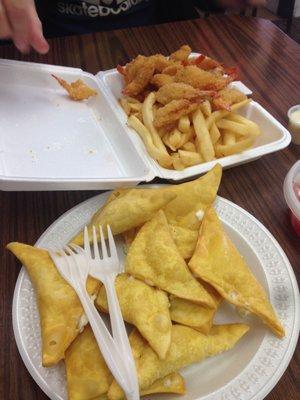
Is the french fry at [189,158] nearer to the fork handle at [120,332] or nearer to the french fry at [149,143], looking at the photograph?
the french fry at [149,143]

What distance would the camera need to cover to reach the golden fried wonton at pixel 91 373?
638mm

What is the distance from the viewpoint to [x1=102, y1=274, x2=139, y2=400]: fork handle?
0.62 m

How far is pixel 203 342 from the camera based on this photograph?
2.33 feet

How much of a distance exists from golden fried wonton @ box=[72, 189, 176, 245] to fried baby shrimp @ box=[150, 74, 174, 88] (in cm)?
45

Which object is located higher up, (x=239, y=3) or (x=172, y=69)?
(x=239, y=3)

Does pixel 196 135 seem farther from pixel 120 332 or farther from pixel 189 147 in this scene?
pixel 120 332

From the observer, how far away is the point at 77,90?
1305 mm

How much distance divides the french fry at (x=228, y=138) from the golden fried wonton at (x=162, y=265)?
38 centimetres

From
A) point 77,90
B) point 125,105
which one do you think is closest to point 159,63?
point 125,105

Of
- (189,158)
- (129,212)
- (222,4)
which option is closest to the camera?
(129,212)

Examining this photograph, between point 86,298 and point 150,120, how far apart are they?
1.87ft

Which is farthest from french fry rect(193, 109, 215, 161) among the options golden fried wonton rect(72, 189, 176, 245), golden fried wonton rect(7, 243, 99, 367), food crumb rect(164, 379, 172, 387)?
food crumb rect(164, 379, 172, 387)

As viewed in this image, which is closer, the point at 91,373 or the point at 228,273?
the point at 91,373

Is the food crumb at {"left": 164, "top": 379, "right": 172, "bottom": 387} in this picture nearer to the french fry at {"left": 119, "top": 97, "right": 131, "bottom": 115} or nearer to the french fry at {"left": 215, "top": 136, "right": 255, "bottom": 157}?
the french fry at {"left": 215, "top": 136, "right": 255, "bottom": 157}
